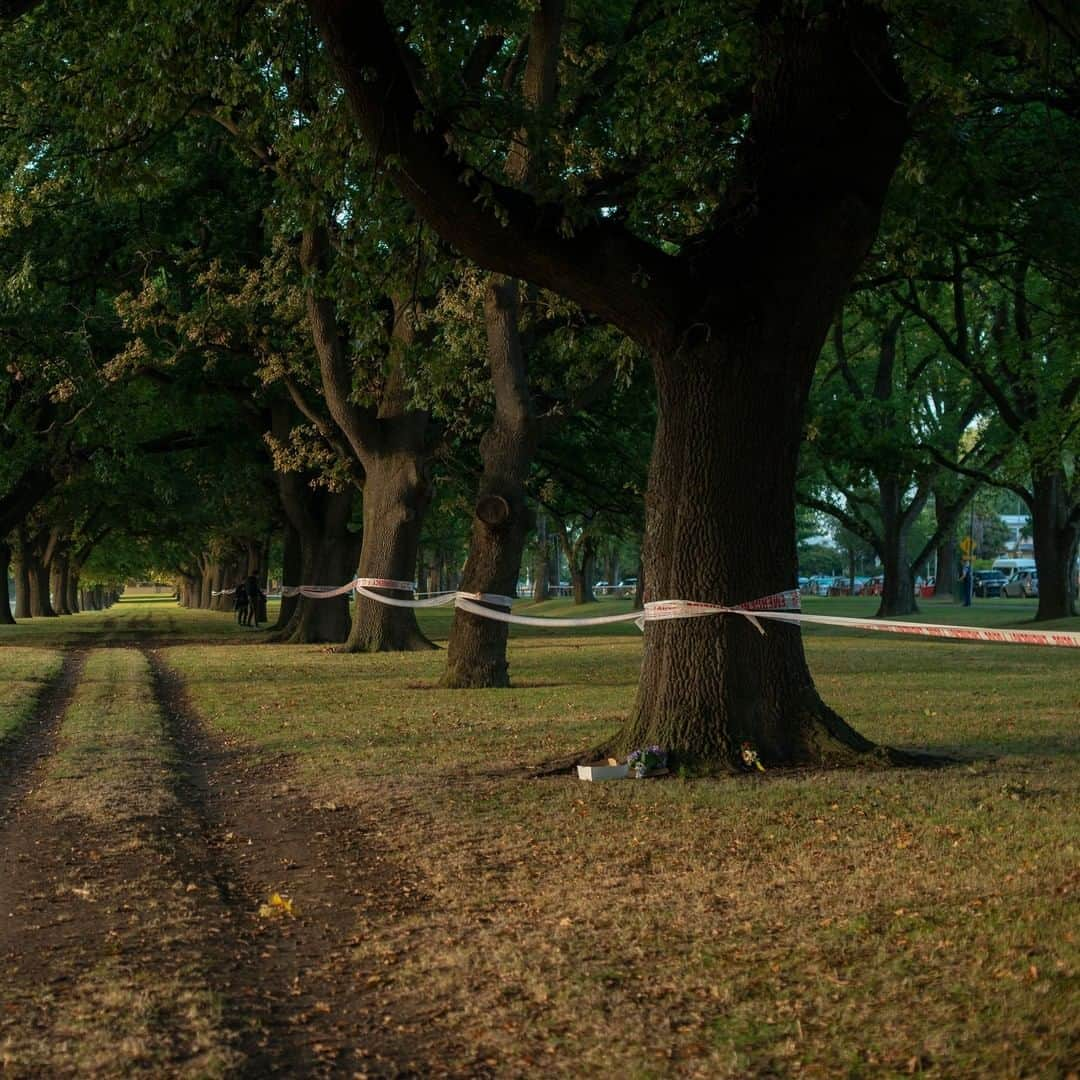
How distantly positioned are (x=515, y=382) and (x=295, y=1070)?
15.7m

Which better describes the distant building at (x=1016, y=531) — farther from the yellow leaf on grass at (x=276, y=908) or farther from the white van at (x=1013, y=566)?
the yellow leaf on grass at (x=276, y=908)

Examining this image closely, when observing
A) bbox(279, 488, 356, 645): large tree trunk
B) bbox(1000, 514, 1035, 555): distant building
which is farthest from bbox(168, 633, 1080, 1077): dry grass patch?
bbox(1000, 514, 1035, 555): distant building

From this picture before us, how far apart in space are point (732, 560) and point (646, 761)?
159 centimetres

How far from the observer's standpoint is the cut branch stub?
61.8 ft

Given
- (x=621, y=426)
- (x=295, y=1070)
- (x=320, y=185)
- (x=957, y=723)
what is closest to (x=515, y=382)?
(x=320, y=185)

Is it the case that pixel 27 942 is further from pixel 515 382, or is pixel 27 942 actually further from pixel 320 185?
pixel 515 382

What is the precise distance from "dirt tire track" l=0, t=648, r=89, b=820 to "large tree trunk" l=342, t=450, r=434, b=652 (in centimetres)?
660

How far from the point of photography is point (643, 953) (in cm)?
546

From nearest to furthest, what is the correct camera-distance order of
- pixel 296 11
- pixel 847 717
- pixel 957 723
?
pixel 296 11
pixel 957 723
pixel 847 717

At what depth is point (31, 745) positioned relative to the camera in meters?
12.8

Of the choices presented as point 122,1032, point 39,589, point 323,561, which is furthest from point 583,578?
point 122,1032

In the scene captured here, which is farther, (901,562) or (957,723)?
(901,562)

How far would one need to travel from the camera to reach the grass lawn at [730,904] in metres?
4.45

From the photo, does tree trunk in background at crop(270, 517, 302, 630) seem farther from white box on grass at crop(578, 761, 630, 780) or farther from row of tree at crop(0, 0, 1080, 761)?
white box on grass at crop(578, 761, 630, 780)
